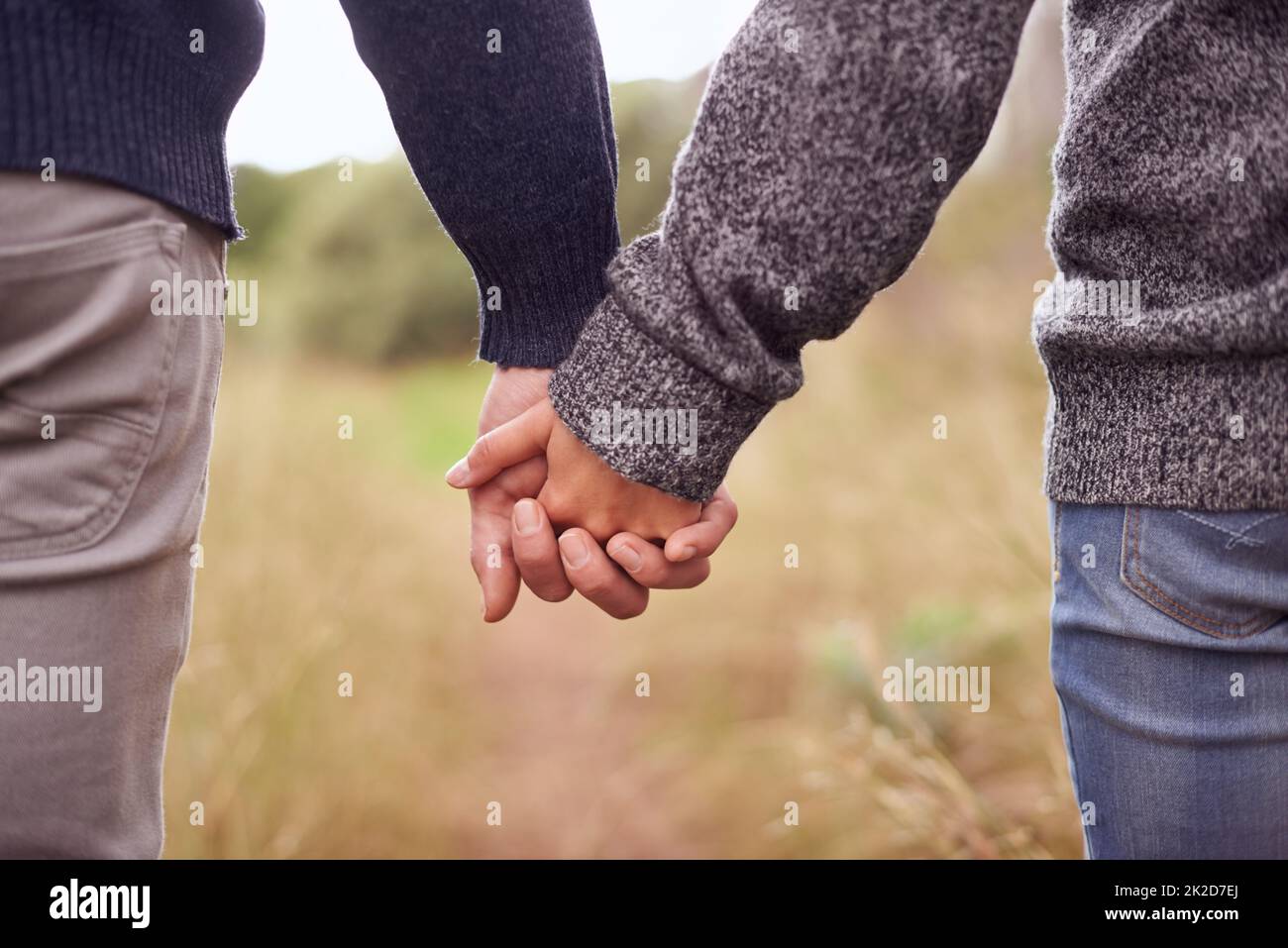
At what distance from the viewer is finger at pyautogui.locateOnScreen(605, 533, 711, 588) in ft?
3.58

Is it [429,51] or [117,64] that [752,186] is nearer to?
[429,51]

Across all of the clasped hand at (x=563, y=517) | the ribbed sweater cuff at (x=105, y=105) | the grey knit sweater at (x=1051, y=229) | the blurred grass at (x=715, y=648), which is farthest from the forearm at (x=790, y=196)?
the blurred grass at (x=715, y=648)

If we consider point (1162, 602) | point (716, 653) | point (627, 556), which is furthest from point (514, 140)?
point (716, 653)

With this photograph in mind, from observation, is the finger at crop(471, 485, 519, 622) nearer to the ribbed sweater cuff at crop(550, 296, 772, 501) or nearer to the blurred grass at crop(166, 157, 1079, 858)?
the ribbed sweater cuff at crop(550, 296, 772, 501)

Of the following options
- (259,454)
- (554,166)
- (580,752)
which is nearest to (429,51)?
(554,166)

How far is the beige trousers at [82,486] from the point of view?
744 millimetres

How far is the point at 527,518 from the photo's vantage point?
111 centimetres

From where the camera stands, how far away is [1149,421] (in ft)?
2.57

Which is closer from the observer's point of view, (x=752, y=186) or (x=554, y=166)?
(x=752, y=186)


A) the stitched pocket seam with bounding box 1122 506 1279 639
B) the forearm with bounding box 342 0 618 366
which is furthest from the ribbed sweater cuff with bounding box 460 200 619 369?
the stitched pocket seam with bounding box 1122 506 1279 639

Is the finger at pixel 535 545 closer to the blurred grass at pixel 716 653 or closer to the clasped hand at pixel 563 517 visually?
the clasped hand at pixel 563 517

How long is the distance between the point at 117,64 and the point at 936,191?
0.60 metres

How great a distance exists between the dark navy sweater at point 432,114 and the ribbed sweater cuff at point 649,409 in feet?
0.49

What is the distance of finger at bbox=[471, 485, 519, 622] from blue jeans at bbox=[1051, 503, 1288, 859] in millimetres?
601
